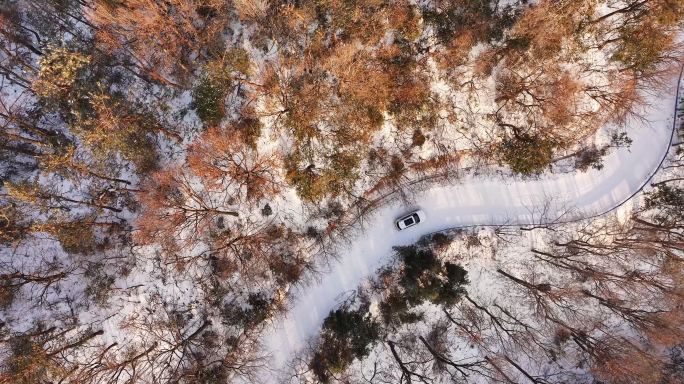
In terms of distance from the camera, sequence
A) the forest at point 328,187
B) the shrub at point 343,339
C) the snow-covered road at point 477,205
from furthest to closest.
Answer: the snow-covered road at point 477,205
the shrub at point 343,339
the forest at point 328,187

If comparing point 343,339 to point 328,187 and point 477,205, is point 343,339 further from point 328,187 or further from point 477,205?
point 477,205

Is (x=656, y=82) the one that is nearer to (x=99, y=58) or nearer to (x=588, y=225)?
(x=588, y=225)

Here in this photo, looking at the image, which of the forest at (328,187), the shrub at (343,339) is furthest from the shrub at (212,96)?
the shrub at (343,339)

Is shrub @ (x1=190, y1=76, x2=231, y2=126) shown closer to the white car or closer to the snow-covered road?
the snow-covered road

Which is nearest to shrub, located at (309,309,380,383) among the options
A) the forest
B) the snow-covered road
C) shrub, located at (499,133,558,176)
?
the forest

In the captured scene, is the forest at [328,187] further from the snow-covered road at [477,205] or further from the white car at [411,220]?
the white car at [411,220]

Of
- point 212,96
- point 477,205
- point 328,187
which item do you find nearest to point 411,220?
point 477,205
